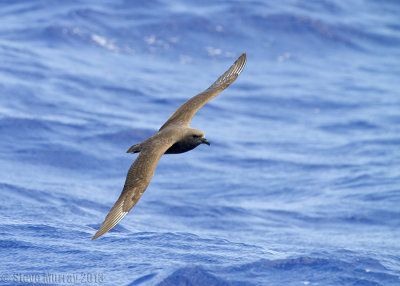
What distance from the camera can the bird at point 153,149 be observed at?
8.78 m

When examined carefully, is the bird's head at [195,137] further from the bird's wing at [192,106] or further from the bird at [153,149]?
the bird's wing at [192,106]

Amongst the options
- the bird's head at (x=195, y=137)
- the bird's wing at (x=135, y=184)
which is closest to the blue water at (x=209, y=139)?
the bird's wing at (x=135, y=184)

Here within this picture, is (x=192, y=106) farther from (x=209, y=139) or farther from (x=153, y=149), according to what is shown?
(x=209, y=139)

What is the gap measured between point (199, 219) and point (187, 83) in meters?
9.03

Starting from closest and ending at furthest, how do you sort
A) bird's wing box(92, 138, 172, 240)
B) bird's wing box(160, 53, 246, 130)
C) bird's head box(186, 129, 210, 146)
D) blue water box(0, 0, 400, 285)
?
1. bird's wing box(92, 138, 172, 240)
2. bird's head box(186, 129, 210, 146)
3. blue water box(0, 0, 400, 285)
4. bird's wing box(160, 53, 246, 130)

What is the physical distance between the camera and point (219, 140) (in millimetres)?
19516

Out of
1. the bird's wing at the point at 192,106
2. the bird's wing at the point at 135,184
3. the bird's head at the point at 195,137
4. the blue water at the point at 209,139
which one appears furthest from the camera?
the bird's wing at the point at 192,106

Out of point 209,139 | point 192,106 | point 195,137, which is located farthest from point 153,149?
point 209,139

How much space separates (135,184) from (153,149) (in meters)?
0.73

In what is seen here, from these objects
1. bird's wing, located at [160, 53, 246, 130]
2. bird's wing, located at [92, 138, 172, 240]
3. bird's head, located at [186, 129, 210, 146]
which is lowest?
bird's wing, located at [92, 138, 172, 240]

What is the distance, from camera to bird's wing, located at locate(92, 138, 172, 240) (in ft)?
28.5

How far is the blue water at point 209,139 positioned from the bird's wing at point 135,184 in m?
1.21

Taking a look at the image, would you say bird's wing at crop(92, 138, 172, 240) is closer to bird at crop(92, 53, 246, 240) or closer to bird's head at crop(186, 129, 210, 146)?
bird at crop(92, 53, 246, 240)

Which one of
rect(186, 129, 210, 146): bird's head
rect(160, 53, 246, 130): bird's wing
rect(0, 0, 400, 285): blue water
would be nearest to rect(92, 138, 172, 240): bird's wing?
rect(186, 129, 210, 146): bird's head
